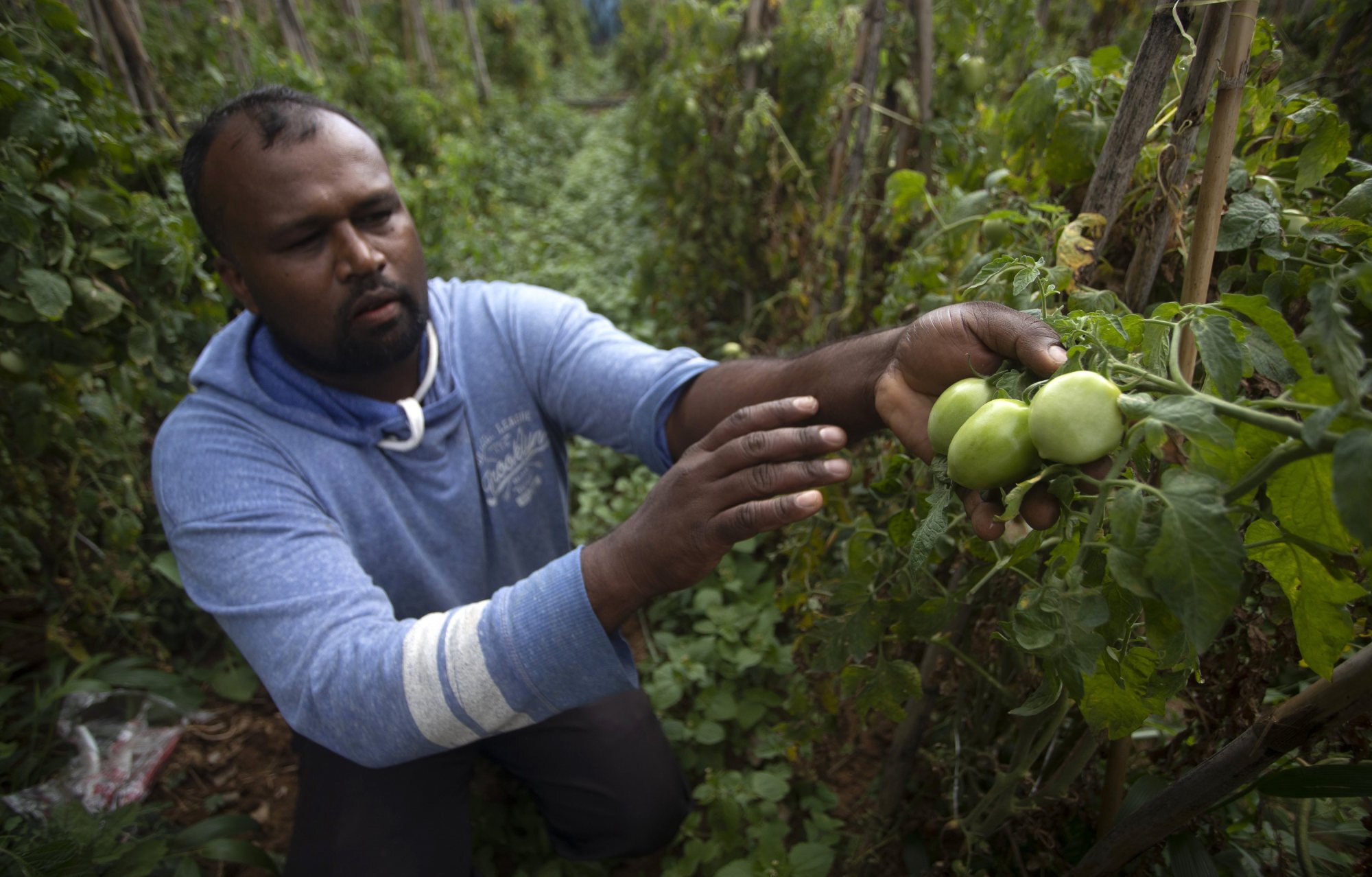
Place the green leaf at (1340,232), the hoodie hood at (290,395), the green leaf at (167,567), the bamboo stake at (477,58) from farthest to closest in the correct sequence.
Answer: the bamboo stake at (477,58) → the green leaf at (167,567) → the hoodie hood at (290,395) → the green leaf at (1340,232)

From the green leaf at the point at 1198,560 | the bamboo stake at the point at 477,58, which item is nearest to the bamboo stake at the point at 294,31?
the bamboo stake at the point at 477,58

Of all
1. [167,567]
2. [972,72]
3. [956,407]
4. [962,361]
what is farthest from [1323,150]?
[167,567]

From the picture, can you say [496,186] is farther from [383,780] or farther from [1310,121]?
[1310,121]

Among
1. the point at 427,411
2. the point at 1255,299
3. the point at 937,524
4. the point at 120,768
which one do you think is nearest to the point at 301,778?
the point at 120,768

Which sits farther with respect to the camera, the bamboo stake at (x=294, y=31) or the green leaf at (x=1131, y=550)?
the bamboo stake at (x=294, y=31)

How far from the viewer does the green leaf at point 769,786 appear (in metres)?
Result: 1.66

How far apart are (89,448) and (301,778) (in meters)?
1.22

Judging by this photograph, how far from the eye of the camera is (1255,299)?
0.68m

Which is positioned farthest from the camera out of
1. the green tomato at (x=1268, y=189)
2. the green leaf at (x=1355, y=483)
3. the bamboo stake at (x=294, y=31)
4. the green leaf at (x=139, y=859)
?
Result: the bamboo stake at (x=294, y=31)

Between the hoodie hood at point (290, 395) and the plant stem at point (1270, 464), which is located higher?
the plant stem at point (1270, 464)

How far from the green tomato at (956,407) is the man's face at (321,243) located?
4.16 ft

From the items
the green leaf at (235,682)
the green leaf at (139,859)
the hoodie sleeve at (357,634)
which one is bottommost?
the green leaf at (235,682)

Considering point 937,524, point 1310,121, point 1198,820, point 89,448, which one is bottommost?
point 1198,820

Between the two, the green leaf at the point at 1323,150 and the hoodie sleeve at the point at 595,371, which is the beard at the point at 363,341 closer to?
the hoodie sleeve at the point at 595,371
